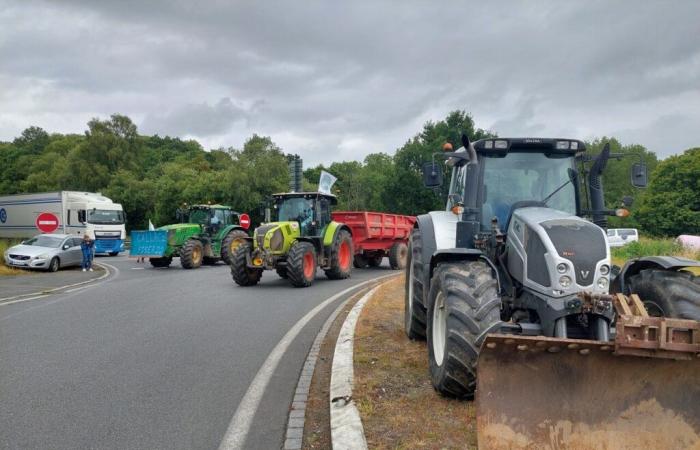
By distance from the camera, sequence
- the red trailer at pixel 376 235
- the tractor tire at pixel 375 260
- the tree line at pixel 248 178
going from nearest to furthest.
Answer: the red trailer at pixel 376 235
the tractor tire at pixel 375 260
the tree line at pixel 248 178

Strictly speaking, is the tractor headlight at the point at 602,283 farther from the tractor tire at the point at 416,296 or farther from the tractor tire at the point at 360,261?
the tractor tire at the point at 360,261

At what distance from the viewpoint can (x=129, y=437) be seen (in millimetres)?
3869

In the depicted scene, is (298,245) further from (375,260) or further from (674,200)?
(674,200)

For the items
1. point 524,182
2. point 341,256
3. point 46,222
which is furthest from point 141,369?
point 46,222

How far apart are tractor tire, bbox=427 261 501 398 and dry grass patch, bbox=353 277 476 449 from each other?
7.9 inches

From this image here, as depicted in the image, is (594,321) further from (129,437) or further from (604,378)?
(129,437)

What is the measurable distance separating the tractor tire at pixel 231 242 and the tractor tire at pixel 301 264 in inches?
234

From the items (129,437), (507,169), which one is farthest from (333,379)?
(507,169)

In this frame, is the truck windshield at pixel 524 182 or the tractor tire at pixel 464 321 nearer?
the tractor tire at pixel 464 321

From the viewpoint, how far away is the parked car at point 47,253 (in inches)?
736

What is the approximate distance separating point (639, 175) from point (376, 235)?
1354 cm

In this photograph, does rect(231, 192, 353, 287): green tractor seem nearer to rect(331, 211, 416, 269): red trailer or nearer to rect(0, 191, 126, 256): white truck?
rect(331, 211, 416, 269): red trailer

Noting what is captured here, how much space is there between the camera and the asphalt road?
3980mm

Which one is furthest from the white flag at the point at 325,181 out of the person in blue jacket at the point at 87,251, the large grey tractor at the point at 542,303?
the large grey tractor at the point at 542,303
